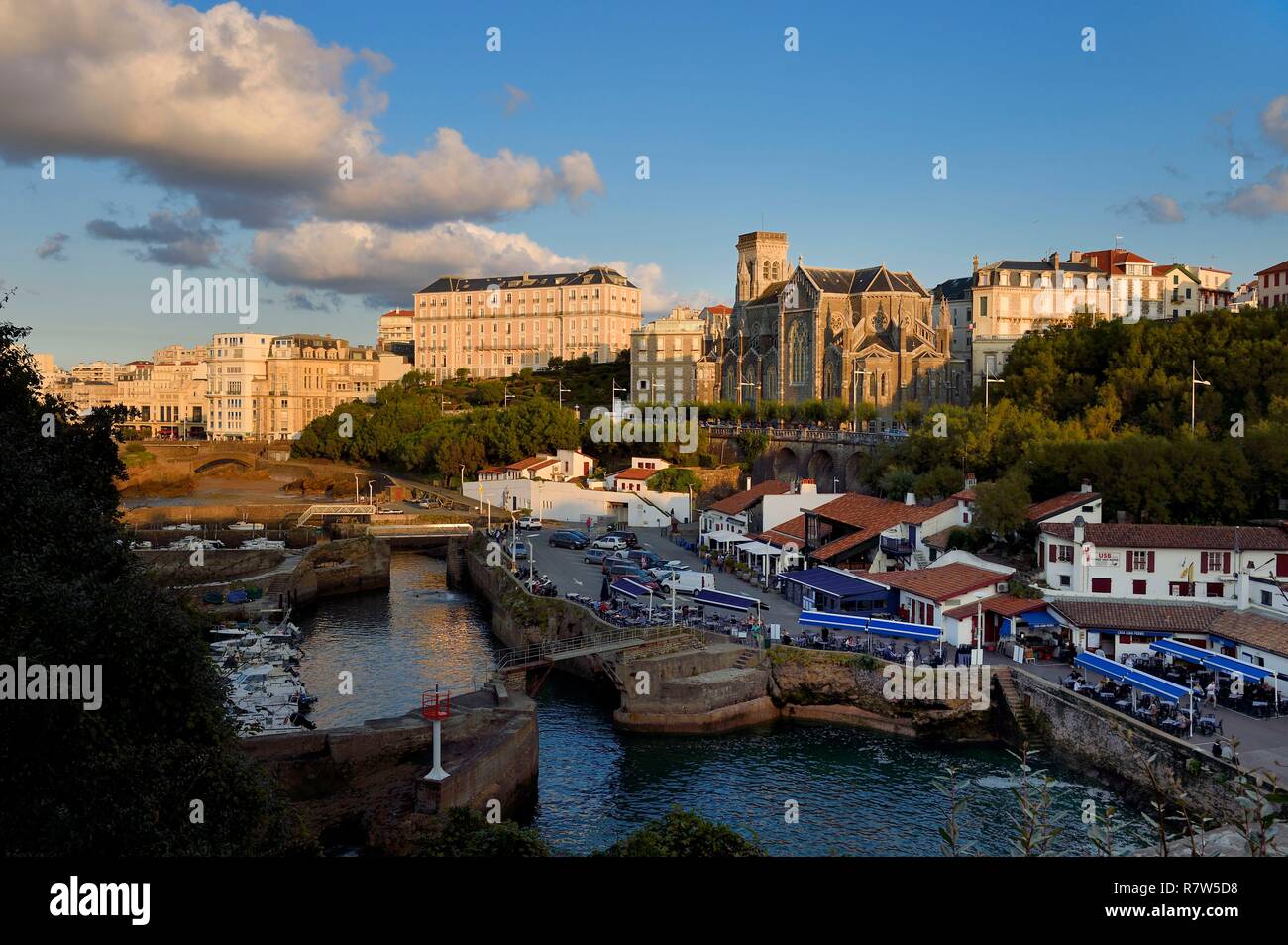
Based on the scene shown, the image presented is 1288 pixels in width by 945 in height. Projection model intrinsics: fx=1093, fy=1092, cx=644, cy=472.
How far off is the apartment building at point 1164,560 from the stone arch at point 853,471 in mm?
29863

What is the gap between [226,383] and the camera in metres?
134

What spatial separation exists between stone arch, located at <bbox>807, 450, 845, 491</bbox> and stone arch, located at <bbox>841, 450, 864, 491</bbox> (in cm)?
50

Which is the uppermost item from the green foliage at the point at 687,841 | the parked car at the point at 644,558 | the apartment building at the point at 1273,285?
the apartment building at the point at 1273,285

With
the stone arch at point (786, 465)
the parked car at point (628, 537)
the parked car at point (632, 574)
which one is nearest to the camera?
the parked car at point (632, 574)

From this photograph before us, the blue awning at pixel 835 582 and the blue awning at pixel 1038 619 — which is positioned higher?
the blue awning at pixel 835 582

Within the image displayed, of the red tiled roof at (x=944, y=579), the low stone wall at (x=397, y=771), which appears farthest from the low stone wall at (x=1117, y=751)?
the low stone wall at (x=397, y=771)

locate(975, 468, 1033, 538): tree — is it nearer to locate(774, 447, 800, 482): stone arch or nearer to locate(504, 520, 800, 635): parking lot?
locate(504, 520, 800, 635): parking lot

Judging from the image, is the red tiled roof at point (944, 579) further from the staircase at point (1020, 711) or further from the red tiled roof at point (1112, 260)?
the red tiled roof at point (1112, 260)

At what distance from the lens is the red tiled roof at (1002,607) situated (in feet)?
102

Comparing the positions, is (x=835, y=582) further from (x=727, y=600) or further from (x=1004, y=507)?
(x=1004, y=507)

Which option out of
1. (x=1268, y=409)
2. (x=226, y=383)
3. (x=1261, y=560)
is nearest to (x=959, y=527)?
(x=1261, y=560)

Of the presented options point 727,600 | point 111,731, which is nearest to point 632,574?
point 727,600
